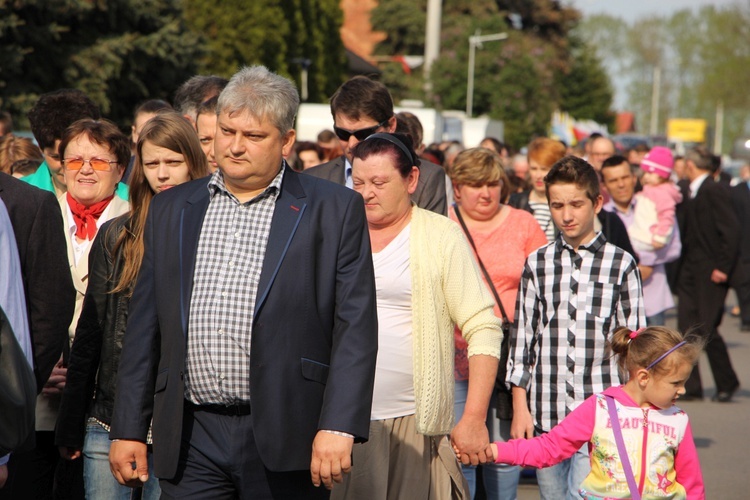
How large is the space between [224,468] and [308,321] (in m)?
0.52

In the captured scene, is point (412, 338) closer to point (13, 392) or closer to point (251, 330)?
point (251, 330)

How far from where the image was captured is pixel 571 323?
5.27 metres

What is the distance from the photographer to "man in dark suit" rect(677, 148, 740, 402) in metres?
11.1

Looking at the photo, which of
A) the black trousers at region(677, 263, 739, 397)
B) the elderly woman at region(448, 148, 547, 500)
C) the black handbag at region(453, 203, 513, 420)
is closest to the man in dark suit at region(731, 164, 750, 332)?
the black trousers at region(677, 263, 739, 397)

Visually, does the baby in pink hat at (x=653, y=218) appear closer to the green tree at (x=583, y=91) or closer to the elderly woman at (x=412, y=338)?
the elderly woman at (x=412, y=338)

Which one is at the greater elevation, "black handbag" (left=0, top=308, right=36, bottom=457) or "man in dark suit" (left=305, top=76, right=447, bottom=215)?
"man in dark suit" (left=305, top=76, right=447, bottom=215)

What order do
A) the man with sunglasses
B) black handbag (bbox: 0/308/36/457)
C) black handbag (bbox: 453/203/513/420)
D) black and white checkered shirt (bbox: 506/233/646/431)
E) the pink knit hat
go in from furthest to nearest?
1. the pink knit hat
2. the man with sunglasses
3. black handbag (bbox: 453/203/513/420)
4. black and white checkered shirt (bbox: 506/233/646/431)
5. black handbag (bbox: 0/308/36/457)

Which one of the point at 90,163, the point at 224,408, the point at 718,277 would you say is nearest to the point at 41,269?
the point at 90,163

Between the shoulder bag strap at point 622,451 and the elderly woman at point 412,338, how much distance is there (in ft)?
1.58

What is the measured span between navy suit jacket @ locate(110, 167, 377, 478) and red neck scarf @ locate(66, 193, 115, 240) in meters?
1.36

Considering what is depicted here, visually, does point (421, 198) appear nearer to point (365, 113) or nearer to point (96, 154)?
point (365, 113)

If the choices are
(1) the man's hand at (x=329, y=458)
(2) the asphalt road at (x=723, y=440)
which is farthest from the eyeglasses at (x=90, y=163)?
(2) the asphalt road at (x=723, y=440)

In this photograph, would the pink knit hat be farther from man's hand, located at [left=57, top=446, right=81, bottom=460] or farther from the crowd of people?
man's hand, located at [left=57, top=446, right=81, bottom=460]

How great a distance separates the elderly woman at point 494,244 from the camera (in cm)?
579
